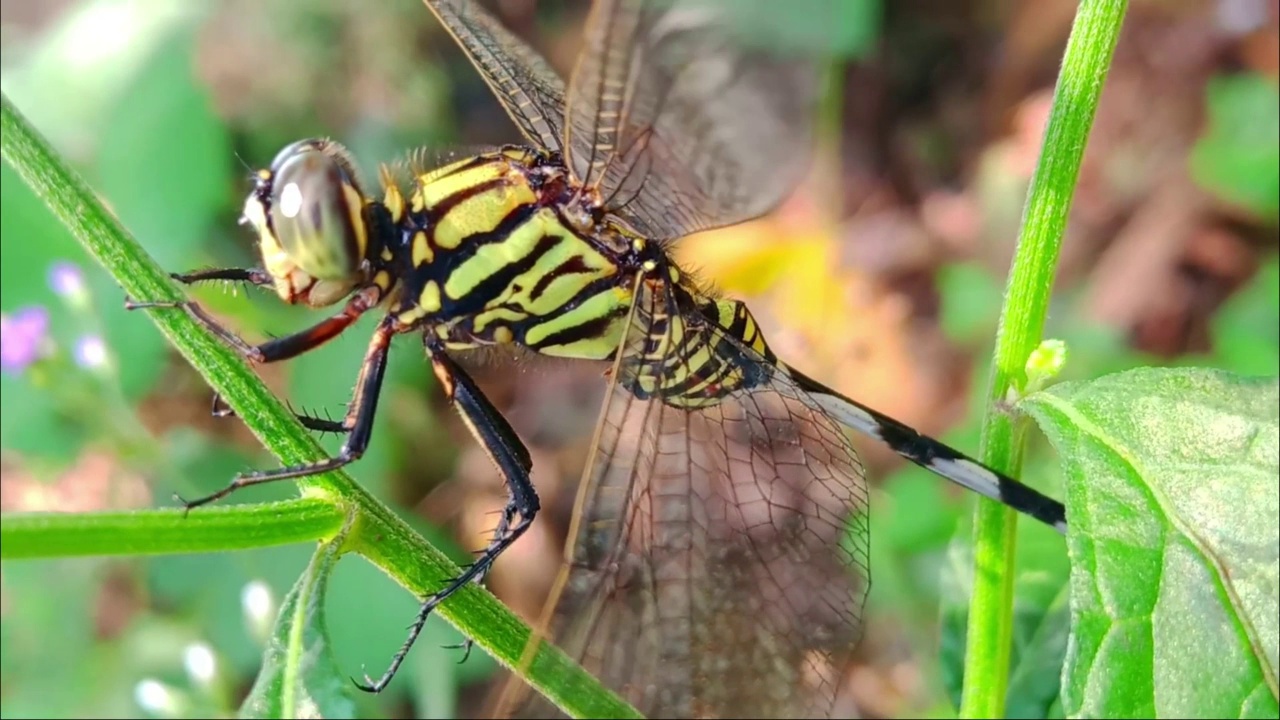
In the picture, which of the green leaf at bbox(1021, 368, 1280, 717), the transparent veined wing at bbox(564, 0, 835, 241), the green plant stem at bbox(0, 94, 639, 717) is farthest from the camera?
the transparent veined wing at bbox(564, 0, 835, 241)

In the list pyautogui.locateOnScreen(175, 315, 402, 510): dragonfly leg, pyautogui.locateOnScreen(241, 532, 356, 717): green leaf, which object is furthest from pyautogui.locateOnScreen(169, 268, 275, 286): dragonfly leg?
pyautogui.locateOnScreen(241, 532, 356, 717): green leaf

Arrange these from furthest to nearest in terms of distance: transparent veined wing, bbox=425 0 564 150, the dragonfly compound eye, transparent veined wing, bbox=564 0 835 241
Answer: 1. transparent veined wing, bbox=425 0 564 150
2. transparent veined wing, bbox=564 0 835 241
3. the dragonfly compound eye

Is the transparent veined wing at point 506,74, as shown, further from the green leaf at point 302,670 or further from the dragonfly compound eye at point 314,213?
the green leaf at point 302,670

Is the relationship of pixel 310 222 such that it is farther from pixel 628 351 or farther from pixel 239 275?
pixel 628 351

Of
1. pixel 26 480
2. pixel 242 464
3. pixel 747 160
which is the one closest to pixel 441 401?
pixel 242 464

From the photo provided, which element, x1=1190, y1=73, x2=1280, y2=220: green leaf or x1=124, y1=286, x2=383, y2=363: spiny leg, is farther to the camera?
x1=1190, y1=73, x2=1280, y2=220: green leaf

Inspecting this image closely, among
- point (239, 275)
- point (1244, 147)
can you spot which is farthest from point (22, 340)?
point (1244, 147)

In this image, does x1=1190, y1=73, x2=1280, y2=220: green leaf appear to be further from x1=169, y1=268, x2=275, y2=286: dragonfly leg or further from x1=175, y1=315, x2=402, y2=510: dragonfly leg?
x1=169, y1=268, x2=275, y2=286: dragonfly leg

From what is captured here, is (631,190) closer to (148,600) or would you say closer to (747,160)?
(747,160)
